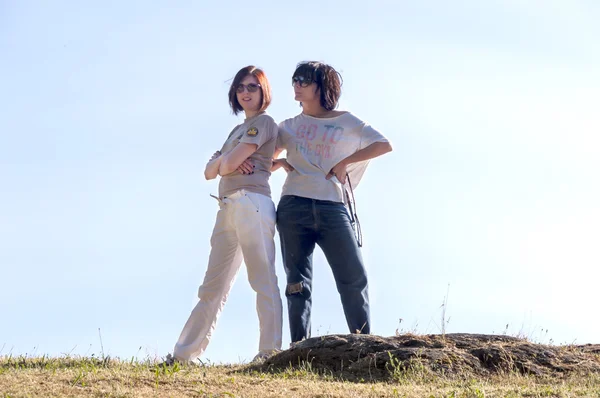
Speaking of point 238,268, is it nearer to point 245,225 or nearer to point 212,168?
point 245,225

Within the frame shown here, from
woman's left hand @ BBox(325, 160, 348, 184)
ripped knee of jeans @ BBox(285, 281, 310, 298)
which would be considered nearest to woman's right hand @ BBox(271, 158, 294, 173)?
woman's left hand @ BBox(325, 160, 348, 184)

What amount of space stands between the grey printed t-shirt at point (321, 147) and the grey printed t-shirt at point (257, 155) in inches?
10.2

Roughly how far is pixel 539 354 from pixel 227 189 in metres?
2.97

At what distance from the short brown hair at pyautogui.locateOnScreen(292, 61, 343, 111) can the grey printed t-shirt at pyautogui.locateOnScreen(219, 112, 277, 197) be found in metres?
0.55

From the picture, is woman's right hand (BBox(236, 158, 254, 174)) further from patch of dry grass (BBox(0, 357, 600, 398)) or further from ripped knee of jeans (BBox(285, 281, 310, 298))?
patch of dry grass (BBox(0, 357, 600, 398))

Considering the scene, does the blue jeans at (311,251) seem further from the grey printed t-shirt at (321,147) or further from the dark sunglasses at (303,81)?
the dark sunglasses at (303,81)

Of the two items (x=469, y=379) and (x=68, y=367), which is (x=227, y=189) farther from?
(x=469, y=379)

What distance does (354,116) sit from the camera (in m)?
7.77

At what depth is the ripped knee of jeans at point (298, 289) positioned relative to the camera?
7492 mm

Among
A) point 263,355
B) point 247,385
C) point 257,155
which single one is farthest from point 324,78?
point 247,385

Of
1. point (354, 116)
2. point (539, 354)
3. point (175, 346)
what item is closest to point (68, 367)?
point (175, 346)

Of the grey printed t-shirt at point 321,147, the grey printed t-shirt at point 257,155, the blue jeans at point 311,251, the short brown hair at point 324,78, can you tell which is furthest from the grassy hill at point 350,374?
the short brown hair at point 324,78

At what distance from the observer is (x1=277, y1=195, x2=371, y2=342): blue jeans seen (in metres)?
7.48

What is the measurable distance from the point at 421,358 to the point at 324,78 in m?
2.49
